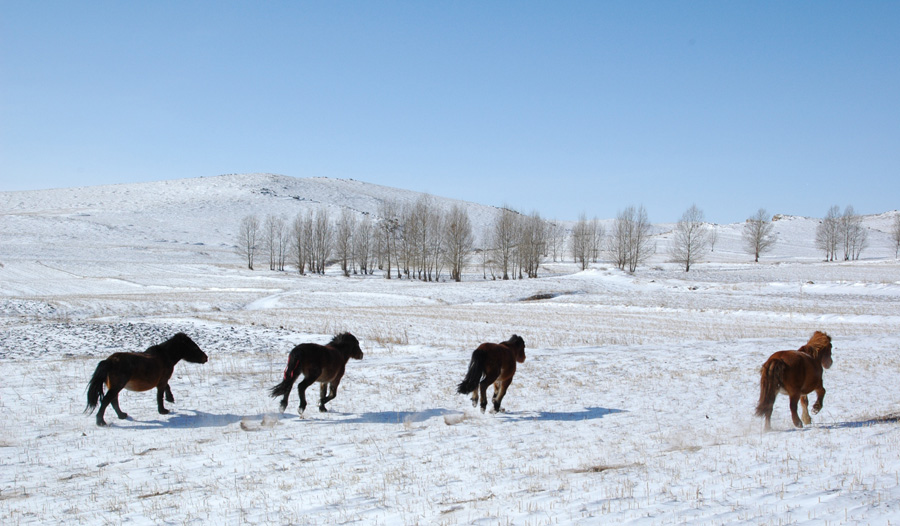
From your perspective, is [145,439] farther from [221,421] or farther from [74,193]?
[74,193]

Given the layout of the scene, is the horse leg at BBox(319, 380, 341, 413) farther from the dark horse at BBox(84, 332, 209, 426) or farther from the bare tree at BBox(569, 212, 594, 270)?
the bare tree at BBox(569, 212, 594, 270)

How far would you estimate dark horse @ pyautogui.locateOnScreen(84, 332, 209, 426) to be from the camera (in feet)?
29.5

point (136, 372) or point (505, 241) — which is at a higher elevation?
point (505, 241)

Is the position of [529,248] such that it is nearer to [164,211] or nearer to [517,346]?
[517,346]

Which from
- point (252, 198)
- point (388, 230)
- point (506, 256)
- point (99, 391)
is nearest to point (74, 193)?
point (252, 198)

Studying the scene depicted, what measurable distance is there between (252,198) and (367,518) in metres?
148

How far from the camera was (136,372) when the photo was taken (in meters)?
9.38

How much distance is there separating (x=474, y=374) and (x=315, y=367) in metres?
2.86

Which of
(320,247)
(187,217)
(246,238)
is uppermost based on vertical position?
(187,217)

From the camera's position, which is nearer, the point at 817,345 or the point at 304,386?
the point at 304,386

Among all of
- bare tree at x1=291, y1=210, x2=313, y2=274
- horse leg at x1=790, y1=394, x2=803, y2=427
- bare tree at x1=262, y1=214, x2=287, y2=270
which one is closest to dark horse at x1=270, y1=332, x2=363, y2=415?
horse leg at x1=790, y1=394, x2=803, y2=427

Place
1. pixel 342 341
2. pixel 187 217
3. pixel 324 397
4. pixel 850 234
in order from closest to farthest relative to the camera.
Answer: pixel 324 397, pixel 342 341, pixel 850 234, pixel 187 217

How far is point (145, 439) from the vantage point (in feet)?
27.2

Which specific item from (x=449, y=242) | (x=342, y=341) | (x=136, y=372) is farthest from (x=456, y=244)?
(x=136, y=372)
